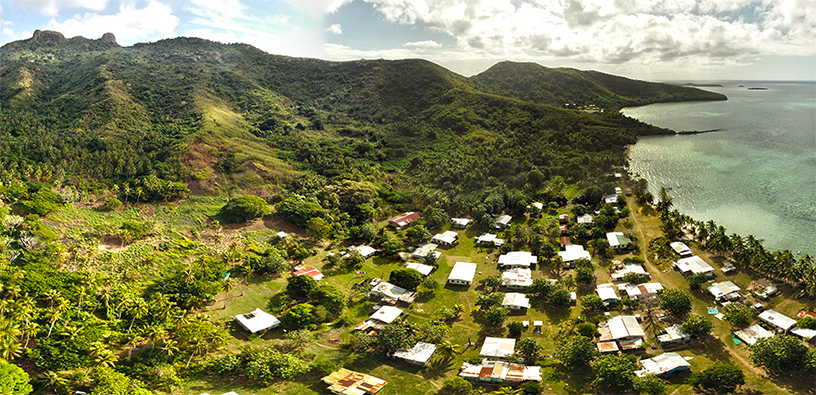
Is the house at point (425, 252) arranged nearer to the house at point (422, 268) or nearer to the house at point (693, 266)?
the house at point (422, 268)

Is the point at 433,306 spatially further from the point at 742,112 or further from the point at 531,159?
the point at 742,112

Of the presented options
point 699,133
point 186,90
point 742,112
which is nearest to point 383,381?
point 186,90

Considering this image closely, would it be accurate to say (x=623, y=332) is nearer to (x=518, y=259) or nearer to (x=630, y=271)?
(x=630, y=271)

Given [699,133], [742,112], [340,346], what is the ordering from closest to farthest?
1. [340,346]
2. [699,133]
3. [742,112]

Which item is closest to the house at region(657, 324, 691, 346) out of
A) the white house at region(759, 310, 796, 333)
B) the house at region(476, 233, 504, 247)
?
the white house at region(759, 310, 796, 333)

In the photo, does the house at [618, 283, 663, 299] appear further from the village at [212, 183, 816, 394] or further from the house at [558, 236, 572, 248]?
the house at [558, 236, 572, 248]

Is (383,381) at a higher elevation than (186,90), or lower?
lower

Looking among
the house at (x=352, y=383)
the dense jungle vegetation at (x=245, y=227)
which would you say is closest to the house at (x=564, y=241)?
the dense jungle vegetation at (x=245, y=227)
